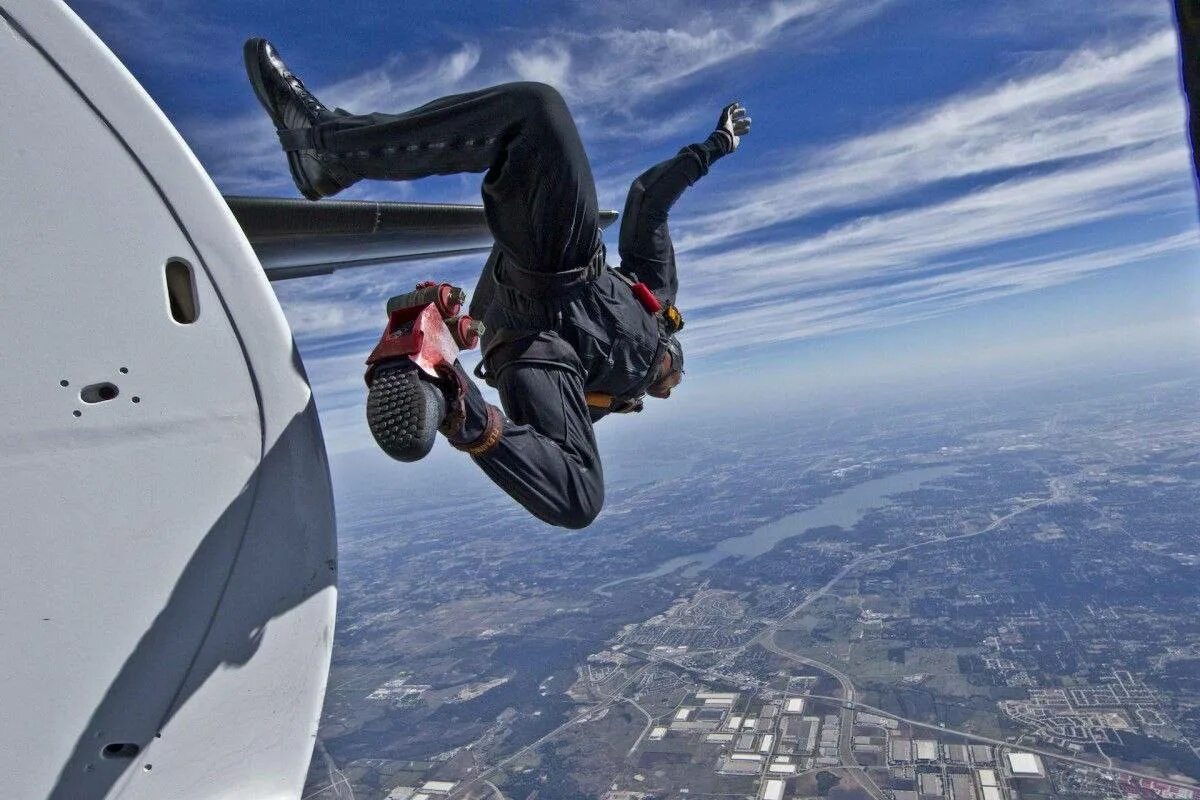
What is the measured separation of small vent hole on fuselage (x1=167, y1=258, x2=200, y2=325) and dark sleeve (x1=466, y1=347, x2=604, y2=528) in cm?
88

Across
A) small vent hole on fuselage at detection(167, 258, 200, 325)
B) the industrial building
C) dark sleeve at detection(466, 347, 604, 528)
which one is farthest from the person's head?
the industrial building

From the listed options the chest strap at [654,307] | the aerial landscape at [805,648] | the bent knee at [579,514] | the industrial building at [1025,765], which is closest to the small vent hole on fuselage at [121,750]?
the aerial landscape at [805,648]

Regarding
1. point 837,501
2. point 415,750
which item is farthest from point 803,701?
point 837,501

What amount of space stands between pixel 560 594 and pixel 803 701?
29.4 metres

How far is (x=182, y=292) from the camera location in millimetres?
1456

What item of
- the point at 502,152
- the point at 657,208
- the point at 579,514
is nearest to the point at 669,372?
the point at 657,208

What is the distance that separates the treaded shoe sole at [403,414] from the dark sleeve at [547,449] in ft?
0.87

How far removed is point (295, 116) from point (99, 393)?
6.32 ft

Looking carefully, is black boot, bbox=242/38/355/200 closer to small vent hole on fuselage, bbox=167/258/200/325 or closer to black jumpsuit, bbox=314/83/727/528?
black jumpsuit, bbox=314/83/727/528

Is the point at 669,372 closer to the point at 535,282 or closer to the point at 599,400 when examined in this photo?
the point at 599,400

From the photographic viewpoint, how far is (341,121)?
258 centimetres

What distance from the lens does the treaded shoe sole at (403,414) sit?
1.84 metres

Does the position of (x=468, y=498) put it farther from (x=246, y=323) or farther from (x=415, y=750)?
(x=246, y=323)

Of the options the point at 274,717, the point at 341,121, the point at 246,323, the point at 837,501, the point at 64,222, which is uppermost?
the point at 341,121
